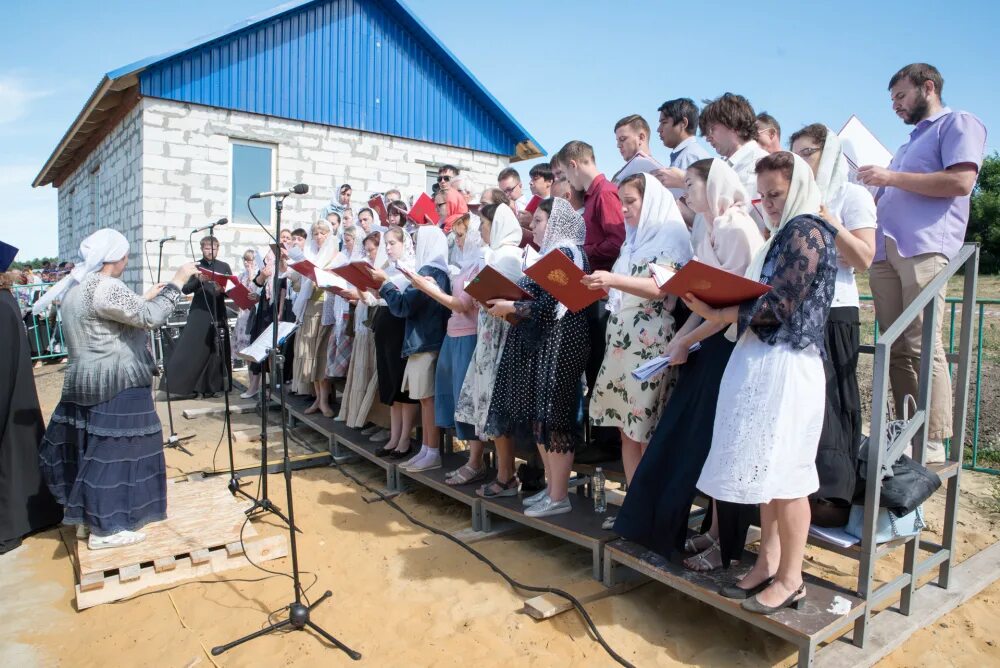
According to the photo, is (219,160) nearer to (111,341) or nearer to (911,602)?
(111,341)

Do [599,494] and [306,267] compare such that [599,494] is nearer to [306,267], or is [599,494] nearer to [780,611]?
[780,611]

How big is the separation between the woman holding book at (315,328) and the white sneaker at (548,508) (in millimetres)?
3519

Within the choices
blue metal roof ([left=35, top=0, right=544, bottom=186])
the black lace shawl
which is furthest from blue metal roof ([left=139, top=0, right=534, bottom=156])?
Answer: the black lace shawl

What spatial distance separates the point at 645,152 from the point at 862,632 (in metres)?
3.07

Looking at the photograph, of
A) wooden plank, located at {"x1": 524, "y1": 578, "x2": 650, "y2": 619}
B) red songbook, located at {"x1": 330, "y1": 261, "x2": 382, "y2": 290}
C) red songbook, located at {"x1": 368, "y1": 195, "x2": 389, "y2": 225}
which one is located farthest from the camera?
red songbook, located at {"x1": 368, "y1": 195, "x2": 389, "y2": 225}

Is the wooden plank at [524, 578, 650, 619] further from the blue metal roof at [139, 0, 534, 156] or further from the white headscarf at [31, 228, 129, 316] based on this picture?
the blue metal roof at [139, 0, 534, 156]

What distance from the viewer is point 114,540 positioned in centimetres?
398

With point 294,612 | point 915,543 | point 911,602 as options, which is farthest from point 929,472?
point 294,612

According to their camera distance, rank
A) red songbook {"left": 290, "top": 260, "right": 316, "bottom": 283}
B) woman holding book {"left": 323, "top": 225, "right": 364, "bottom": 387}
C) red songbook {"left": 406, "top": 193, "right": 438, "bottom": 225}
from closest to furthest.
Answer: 1. red songbook {"left": 290, "top": 260, "right": 316, "bottom": 283}
2. red songbook {"left": 406, "top": 193, "right": 438, "bottom": 225}
3. woman holding book {"left": 323, "top": 225, "right": 364, "bottom": 387}

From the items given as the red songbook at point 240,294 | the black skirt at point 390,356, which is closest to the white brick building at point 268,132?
the red songbook at point 240,294

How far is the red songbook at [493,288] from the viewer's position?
3546 mm

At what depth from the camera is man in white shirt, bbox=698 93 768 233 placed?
354cm

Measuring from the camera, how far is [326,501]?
5.12 m

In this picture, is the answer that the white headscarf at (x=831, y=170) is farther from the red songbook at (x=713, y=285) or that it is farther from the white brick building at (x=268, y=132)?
the white brick building at (x=268, y=132)
